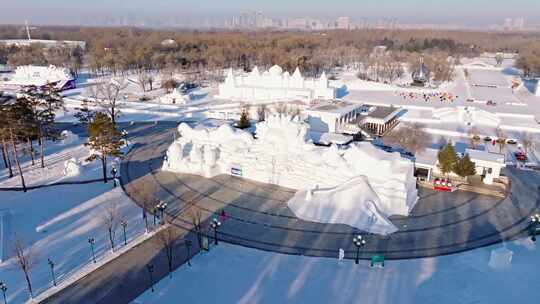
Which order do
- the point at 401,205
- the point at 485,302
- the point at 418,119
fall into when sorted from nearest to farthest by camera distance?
the point at 485,302 < the point at 401,205 < the point at 418,119

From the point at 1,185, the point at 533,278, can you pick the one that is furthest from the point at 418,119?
the point at 1,185

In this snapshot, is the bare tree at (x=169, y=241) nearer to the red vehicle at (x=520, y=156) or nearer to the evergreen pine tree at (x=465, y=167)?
the evergreen pine tree at (x=465, y=167)

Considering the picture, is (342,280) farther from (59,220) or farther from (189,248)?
(59,220)

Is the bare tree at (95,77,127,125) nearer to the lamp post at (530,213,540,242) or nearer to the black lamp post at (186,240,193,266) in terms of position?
the black lamp post at (186,240,193,266)

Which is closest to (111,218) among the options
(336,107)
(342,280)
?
(342,280)

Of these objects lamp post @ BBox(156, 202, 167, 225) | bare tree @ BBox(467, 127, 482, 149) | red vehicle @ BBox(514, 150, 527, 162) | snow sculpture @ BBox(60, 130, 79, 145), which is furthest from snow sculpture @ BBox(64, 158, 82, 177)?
red vehicle @ BBox(514, 150, 527, 162)

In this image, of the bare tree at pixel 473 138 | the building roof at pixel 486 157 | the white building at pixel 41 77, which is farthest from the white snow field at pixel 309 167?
the white building at pixel 41 77

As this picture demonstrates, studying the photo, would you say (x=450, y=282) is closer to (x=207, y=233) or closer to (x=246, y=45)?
(x=207, y=233)

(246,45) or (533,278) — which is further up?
(246,45)
